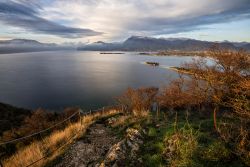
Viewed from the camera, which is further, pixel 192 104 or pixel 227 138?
pixel 192 104

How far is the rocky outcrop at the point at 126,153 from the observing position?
284 inches

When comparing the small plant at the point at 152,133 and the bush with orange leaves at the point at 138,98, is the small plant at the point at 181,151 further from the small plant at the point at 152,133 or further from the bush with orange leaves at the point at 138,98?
the bush with orange leaves at the point at 138,98

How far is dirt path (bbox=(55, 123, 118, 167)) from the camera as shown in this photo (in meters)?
8.15

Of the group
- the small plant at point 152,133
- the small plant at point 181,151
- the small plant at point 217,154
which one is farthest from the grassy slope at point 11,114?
the small plant at point 217,154

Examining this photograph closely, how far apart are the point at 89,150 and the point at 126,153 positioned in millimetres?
1931

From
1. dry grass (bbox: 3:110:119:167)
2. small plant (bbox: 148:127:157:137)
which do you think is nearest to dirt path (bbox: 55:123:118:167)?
dry grass (bbox: 3:110:119:167)

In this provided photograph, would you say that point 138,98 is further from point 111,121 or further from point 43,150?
point 43,150

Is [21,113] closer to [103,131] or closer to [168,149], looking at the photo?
[103,131]

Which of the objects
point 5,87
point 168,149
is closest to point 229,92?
point 168,149

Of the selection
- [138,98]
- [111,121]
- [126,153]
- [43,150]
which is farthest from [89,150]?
[138,98]

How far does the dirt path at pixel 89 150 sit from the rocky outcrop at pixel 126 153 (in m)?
0.50

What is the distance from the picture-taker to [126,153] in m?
7.91

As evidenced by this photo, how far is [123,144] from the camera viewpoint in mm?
8508

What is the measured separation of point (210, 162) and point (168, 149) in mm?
1481
